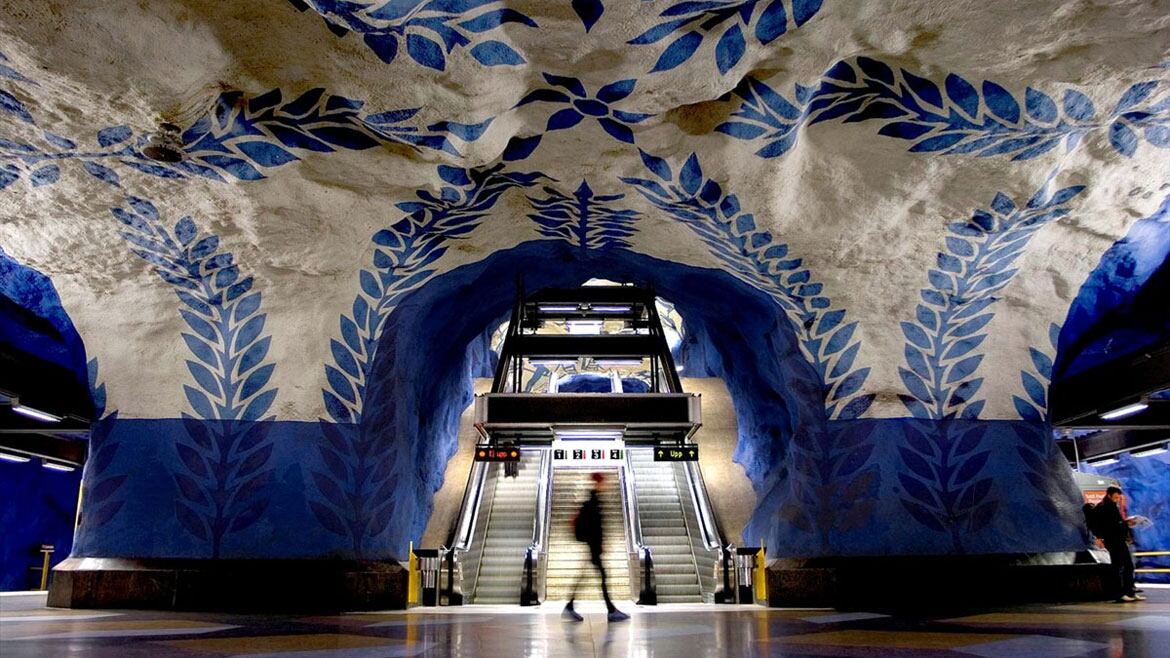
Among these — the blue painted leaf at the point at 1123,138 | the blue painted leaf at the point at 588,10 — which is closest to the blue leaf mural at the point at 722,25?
the blue painted leaf at the point at 588,10

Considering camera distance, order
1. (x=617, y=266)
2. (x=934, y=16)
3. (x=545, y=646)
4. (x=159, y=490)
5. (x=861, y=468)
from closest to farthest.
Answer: (x=545, y=646)
(x=934, y=16)
(x=159, y=490)
(x=861, y=468)
(x=617, y=266)

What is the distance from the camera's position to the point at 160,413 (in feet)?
27.5

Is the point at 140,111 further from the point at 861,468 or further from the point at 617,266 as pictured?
the point at 861,468

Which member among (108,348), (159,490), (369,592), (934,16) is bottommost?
(369,592)

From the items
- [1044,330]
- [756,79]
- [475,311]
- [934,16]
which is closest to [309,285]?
[475,311]

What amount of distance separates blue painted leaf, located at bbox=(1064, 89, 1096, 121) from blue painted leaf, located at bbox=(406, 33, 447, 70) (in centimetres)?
495

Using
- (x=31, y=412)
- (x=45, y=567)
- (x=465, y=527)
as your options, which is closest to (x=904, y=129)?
(x=465, y=527)

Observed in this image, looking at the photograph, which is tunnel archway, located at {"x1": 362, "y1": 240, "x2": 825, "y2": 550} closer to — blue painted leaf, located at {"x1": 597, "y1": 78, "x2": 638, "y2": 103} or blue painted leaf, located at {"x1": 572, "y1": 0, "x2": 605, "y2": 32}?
blue painted leaf, located at {"x1": 597, "y1": 78, "x2": 638, "y2": 103}

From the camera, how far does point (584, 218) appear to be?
8.61m

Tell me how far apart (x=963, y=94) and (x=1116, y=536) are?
18.4ft

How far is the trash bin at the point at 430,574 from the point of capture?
10.5 metres

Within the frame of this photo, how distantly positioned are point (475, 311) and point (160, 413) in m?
4.55

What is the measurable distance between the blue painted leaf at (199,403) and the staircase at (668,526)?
24.0 ft

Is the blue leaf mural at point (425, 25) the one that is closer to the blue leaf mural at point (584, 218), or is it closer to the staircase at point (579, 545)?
the blue leaf mural at point (584, 218)
